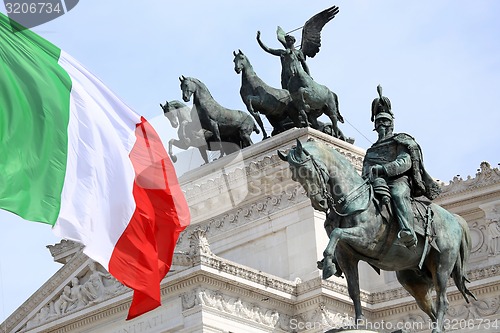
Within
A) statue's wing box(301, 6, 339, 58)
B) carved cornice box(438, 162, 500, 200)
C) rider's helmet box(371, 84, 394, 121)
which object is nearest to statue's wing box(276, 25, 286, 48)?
statue's wing box(301, 6, 339, 58)

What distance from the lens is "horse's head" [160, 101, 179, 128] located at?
1476 inches

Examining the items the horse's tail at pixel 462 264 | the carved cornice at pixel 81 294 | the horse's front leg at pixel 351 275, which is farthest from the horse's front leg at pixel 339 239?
the carved cornice at pixel 81 294

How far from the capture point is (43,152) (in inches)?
531

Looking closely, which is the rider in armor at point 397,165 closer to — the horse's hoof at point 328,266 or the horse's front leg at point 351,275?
the horse's front leg at point 351,275

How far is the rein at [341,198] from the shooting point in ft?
49.5

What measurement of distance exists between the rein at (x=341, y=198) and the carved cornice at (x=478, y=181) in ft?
59.7

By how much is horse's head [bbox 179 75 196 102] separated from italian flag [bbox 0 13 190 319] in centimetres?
2186

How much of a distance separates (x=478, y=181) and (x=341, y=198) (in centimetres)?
1856

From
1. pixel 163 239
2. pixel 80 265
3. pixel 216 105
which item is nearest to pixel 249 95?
pixel 216 105

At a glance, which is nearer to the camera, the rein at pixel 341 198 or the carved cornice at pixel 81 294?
the rein at pixel 341 198

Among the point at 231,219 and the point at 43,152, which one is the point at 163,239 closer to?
the point at 43,152

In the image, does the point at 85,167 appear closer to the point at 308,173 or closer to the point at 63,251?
the point at 308,173

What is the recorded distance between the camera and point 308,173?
14938 mm

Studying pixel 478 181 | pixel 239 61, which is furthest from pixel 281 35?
pixel 478 181
